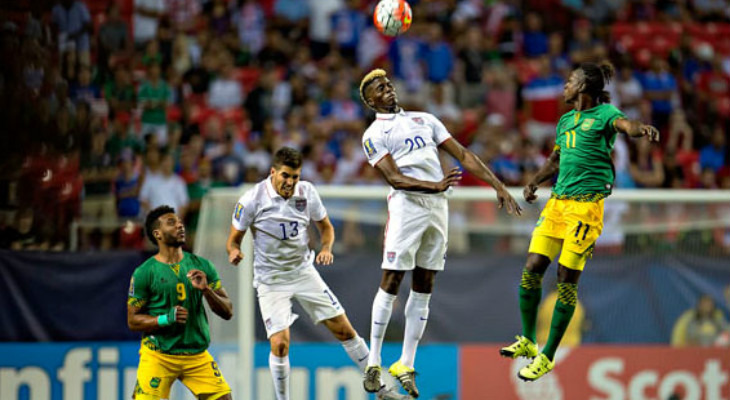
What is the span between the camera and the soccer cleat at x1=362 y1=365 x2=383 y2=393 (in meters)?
10.5

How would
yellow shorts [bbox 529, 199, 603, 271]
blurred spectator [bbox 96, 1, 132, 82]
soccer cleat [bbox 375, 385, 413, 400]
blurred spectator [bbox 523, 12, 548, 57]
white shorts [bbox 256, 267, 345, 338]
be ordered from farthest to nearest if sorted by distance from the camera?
blurred spectator [bbox 523, 12, 548, 57], blurred spectator [bbox 96, 1, 132, 82], white shorts [bbox 256, 267, 345, 338], soccer cleat [bbox 375, 385, 413, 400], yellow shorts [bbox 529, 199, 603, 271]

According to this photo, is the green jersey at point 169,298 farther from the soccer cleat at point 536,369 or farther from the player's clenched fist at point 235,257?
the soccer cleat at point 536,369

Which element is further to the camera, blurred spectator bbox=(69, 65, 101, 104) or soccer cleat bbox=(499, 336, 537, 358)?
blurred spectator bbox=(69, 65, 101, 104)

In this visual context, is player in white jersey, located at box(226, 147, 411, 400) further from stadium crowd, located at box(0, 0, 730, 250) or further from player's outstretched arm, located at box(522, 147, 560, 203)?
stadium crowd, located at box(0, 0, 730, 250)

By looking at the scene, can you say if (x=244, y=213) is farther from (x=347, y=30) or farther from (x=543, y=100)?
(x=347, y=30)

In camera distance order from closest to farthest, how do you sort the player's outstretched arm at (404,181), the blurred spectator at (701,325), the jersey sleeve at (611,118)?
the jersey sleeve at (611,118) < the player's outstretched arm at (404,181) < the blurred spectator at (701,325)

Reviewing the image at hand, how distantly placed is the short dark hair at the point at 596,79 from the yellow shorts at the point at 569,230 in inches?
35.4

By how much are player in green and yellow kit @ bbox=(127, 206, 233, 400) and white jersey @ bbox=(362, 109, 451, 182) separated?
2053 mm

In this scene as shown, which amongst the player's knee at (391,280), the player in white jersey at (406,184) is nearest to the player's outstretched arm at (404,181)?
the player in white jersey at (406,184)

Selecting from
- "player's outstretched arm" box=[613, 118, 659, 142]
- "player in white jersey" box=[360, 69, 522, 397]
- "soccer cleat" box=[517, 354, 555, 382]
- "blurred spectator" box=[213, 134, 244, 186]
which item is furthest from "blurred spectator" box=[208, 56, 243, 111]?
"player's outstretched arm" box=[613, 118, 659, 142]

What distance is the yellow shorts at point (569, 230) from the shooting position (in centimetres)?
1018

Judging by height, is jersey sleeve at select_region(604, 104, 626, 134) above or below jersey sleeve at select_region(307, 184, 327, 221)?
above

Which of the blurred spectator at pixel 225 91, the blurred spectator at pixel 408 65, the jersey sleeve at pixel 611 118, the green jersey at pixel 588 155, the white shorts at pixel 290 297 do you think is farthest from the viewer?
the blurred spectator at pixel 408 65

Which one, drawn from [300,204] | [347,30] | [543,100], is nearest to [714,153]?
[543,100]
